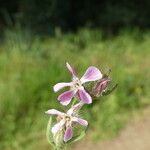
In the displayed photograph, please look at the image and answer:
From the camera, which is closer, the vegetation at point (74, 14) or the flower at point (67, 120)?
the flower at point (67, 120)

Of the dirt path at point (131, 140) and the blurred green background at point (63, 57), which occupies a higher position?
the blurred green background at point (63, 57)

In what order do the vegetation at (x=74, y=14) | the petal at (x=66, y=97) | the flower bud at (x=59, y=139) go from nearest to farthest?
1. the petal at (x=66, y=97)
2. the flower bud at (x=59, y=139)
3. the vegetation at (x=74, y=14)

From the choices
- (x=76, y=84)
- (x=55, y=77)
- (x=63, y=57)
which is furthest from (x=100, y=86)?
(x=63, y=57)

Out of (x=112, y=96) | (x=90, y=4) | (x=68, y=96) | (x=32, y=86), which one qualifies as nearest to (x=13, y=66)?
(x=32, y=86)

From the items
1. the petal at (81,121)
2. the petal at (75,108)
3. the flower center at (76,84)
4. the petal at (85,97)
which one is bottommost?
the petal at (81,121)

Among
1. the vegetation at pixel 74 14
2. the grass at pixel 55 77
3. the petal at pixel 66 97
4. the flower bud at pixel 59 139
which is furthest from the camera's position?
the vegetation at pixel 74 14

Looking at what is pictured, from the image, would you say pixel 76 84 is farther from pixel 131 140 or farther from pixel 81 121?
pixel 131 140

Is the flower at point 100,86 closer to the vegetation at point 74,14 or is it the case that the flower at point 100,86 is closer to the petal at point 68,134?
the petal at point 68,134

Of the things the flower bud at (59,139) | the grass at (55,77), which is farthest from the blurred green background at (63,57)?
the flower bud at (59,139)
